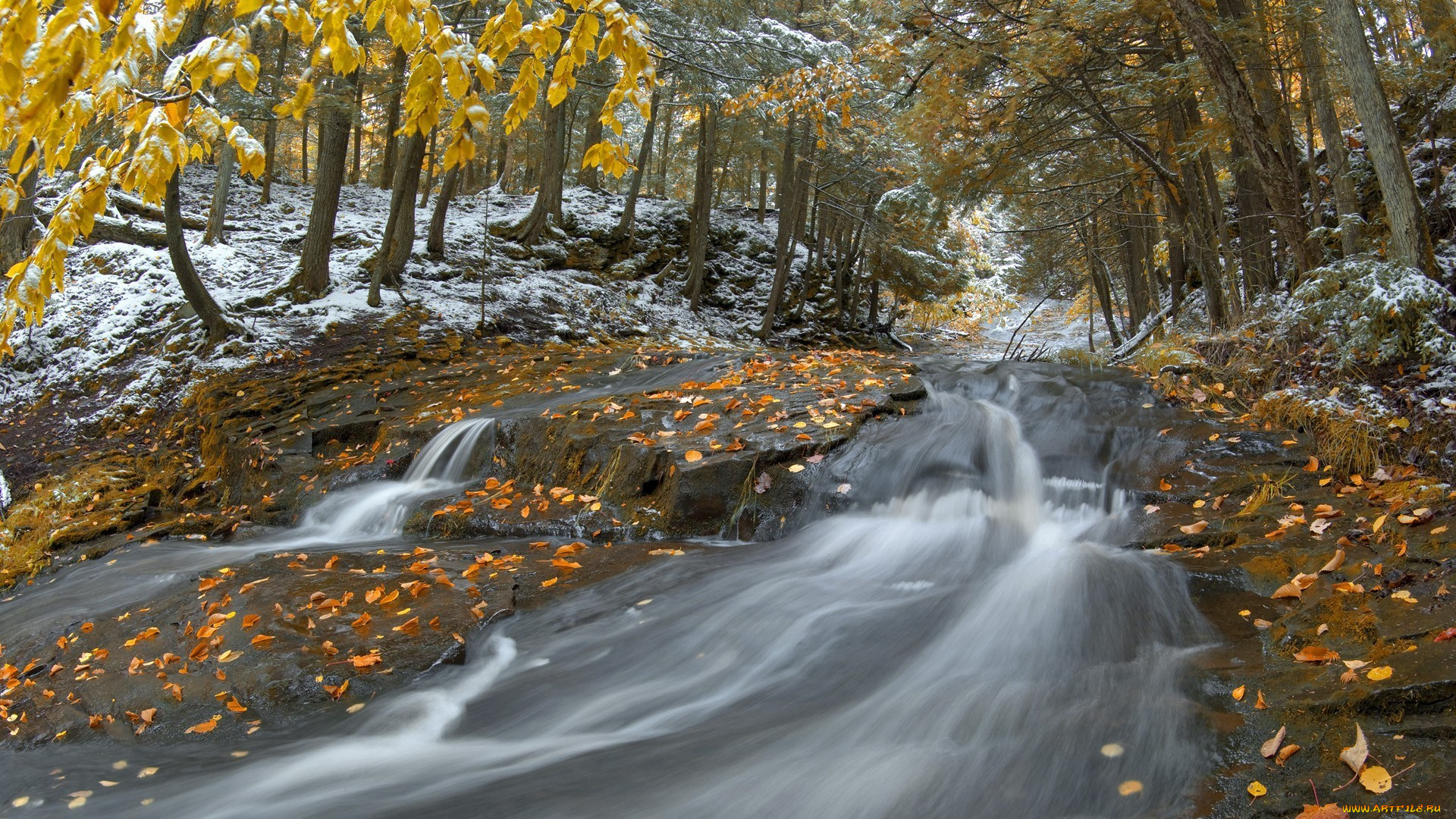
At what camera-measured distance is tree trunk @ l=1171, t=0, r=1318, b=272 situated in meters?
6.11

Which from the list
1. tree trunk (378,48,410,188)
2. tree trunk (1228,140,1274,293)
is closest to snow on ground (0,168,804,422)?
tree trunk (378,48,410,188)

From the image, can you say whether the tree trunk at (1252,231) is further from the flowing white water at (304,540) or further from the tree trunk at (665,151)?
the tree trunk at (665,151)

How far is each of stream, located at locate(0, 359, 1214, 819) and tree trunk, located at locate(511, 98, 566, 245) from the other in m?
11.3

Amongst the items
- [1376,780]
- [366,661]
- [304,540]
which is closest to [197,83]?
[366,661]

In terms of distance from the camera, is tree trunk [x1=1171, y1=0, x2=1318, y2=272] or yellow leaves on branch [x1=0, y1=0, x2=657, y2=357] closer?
yellow leaves on branch [x1=0, y1=0, x2=657, y2=357]

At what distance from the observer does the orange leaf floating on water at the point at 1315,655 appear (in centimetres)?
296

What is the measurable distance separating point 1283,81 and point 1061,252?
944 cm

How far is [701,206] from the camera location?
53.5 feet

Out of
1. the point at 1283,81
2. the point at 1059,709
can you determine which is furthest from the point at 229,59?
the point at 1283,81

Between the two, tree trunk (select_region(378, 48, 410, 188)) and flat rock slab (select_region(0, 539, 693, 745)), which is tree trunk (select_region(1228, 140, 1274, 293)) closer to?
flat rock slab (select_region(0, 539, 693, 745))

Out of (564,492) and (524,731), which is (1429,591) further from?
(564,492)

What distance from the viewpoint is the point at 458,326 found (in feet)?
39.6

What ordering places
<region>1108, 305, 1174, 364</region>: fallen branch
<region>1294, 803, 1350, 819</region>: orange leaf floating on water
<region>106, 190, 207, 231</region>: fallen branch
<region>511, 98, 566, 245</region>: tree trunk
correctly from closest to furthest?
1. <region>1294, 803, 1350, 819</region>: orange leaf floating on water
2. <region>1108, 305, 1174, 364</region>: fallen branch
3. <region>106, 190, 207, 231</region>: fallen branch
4. <region>511, 98, 566, 245</region>: tree trunk

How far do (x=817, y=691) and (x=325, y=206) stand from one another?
11114mm
